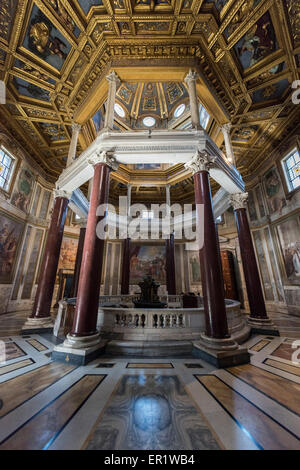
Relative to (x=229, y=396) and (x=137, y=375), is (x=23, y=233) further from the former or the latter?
(x=229, y=396)

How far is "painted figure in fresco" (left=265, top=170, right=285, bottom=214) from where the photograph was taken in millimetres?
9995

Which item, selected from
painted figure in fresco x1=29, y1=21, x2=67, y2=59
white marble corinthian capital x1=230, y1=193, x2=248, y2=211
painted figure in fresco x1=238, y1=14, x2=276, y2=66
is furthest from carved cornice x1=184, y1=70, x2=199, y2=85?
painted figure in fresco x1=29, y1=21, x2=67, y2=59

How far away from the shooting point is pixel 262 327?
5918 mm

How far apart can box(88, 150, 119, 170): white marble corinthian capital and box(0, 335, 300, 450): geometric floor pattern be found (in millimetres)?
5039

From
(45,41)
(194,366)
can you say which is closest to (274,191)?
(194,366)

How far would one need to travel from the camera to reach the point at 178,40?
6023 mm

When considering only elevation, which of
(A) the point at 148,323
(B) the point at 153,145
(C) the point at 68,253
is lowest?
(A) the point at 148,323

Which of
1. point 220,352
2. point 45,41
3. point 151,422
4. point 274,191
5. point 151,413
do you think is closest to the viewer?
point 151,422

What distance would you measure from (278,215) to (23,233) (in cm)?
1515

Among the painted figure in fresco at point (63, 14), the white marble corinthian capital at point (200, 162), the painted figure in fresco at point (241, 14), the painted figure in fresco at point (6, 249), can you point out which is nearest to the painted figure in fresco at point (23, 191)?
the painted figure in fresco at point (6, 249)

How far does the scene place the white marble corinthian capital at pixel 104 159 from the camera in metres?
5.00

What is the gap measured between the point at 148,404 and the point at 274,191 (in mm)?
12220

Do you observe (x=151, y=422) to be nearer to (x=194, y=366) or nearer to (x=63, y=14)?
(x=194, y=366)
